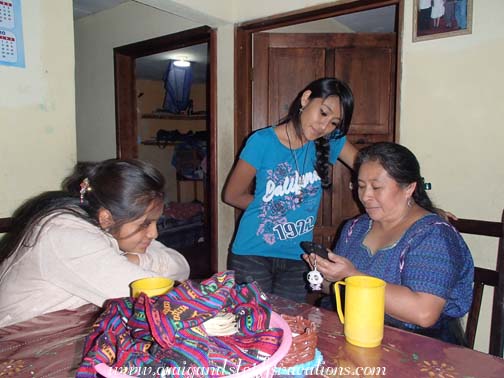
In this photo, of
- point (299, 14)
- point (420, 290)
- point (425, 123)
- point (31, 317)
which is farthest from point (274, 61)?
point (31, 317)

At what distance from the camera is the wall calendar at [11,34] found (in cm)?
174

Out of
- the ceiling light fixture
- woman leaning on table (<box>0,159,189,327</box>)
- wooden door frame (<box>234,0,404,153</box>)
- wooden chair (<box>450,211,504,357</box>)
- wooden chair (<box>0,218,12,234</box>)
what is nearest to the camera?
woman leaning on table (<box>0,159,189,327</box>)

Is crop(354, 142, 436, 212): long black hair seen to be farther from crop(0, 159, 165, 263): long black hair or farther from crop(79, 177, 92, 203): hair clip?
crop(79, 177, 92, 203): hair clip

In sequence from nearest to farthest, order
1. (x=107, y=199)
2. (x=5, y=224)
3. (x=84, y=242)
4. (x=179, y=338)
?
(x=179, y=338)
(x=84, y=242)
(x=107, y=199)
(x=5, y=224)

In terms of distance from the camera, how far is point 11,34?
1.77 m

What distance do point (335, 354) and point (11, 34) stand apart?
1897mm

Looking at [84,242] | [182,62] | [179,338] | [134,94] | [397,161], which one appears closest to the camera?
[179,338]

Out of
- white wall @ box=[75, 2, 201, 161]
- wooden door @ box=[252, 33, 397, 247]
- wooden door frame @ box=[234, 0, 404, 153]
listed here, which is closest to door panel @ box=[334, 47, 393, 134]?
wooden door @ box=[252, 33, 397, 247]

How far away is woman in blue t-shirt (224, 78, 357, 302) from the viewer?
1.77 meters

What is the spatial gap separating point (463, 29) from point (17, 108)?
213 cm

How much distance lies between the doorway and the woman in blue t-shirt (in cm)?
82

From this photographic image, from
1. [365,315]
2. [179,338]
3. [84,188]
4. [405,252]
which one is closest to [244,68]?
[84,188]

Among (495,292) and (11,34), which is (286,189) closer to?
(495,292)

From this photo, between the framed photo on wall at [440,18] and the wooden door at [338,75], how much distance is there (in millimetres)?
554
